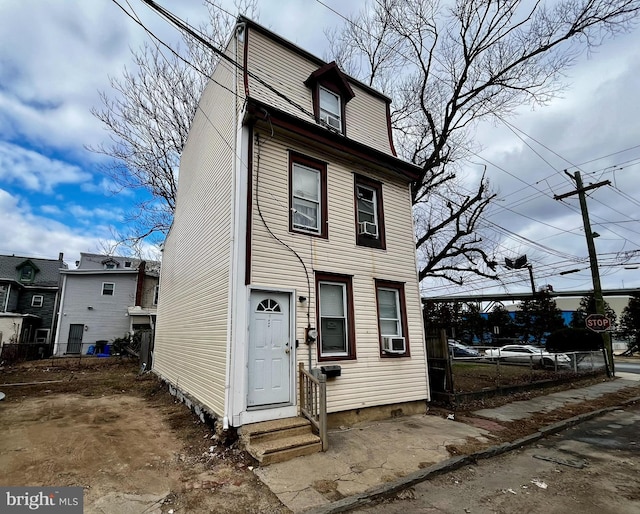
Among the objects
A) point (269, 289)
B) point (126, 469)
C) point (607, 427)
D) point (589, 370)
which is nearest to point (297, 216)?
point (269, 289)

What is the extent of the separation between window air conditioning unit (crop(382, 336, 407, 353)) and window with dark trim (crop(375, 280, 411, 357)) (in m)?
0.06

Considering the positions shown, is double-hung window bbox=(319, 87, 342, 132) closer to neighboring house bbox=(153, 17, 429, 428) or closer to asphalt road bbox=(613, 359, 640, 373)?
neighboring house bbox=(153, 17, 429, 428)

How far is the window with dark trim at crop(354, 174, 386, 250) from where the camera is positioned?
8.25 meters

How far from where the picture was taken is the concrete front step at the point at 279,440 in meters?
4.93

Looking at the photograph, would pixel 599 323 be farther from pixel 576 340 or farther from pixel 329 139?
pixel 329 139

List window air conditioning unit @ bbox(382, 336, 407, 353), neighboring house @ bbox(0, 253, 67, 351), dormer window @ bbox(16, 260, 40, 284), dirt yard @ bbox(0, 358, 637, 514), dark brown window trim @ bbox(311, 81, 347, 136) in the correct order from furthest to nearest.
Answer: dormer window @ bbox(16, 260, 40, 284)
neighboring house @ bbox(0, 253, 67, 351)
dark brown window trim @ bbox(311, 81, 347, 136)
window air conditioning unit @ bbox(382, 336, 407, 353)
dirt yard @ bbox(0, 358, 637, 514)

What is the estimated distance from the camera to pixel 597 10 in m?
10.2

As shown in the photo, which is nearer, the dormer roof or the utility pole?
the dormer roof

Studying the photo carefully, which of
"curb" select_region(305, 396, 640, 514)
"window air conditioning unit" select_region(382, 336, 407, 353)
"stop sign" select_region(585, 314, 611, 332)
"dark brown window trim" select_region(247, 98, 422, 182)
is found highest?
"dark brown window trim" select_region(247, 98, 422, 182)

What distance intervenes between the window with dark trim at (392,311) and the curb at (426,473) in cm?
269

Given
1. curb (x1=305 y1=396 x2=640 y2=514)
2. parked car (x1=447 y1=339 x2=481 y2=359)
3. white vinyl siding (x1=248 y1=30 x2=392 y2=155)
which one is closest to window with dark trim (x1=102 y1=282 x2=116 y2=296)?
white vinyl siding (x1=248 y1=30 x2=392 y2=155)

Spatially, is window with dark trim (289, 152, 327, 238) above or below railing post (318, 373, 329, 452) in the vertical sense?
above

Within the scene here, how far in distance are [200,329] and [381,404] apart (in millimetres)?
4440

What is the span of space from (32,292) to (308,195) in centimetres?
2883
